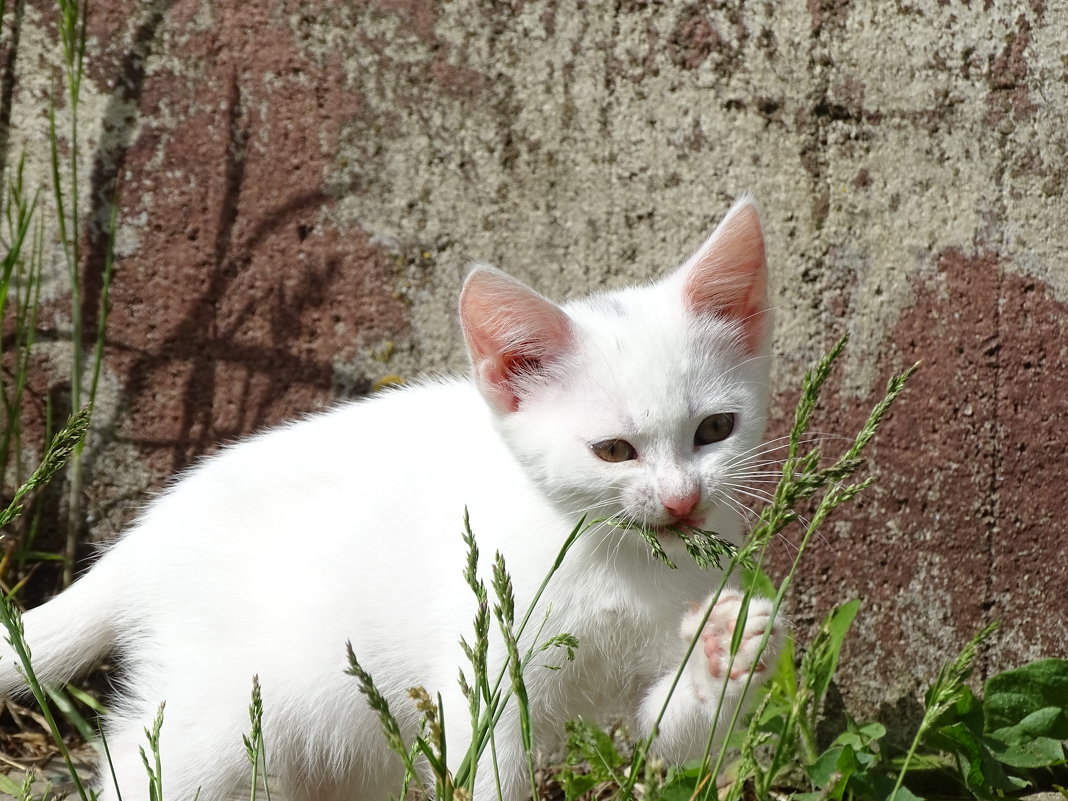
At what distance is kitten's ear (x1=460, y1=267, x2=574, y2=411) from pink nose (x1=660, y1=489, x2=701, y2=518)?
35 centimetres

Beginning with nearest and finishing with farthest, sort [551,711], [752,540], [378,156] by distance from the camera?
[752,540], [551,711], [378,156]

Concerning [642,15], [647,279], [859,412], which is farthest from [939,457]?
[642,15]

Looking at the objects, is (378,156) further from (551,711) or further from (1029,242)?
(1029,242)

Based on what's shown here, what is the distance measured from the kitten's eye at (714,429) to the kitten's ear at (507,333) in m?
0.28

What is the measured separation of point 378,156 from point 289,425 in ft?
2.29

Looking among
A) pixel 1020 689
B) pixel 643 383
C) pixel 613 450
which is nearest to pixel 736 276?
pixel 643 383

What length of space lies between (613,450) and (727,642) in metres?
0.37

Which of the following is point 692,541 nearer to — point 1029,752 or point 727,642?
point 727,642

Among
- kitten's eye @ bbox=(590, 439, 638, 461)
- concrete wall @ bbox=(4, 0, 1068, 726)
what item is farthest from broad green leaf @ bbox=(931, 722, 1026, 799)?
kitten's eye @ bbox=(590, 439, 638, 461)

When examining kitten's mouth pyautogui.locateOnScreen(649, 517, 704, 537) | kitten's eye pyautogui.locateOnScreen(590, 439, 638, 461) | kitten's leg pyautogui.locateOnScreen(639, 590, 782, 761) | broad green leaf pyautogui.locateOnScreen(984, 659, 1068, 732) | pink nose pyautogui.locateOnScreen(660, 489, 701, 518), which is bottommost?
broad green leaf pyautogui.locateOnScreen(984, 659, 1068, 732)

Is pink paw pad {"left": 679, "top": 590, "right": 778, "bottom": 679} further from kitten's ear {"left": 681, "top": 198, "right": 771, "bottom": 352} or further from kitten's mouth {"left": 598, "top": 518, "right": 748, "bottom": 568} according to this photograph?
kitten's ear {"left": 681, "top": 198, "right": 771, "bottom": 352}

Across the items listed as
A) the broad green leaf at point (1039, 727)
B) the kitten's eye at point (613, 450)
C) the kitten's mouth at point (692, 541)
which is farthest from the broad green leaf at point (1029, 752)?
the kitten's eye at point (613, 450)

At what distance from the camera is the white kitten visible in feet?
5.82

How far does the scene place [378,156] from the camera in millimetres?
2557
